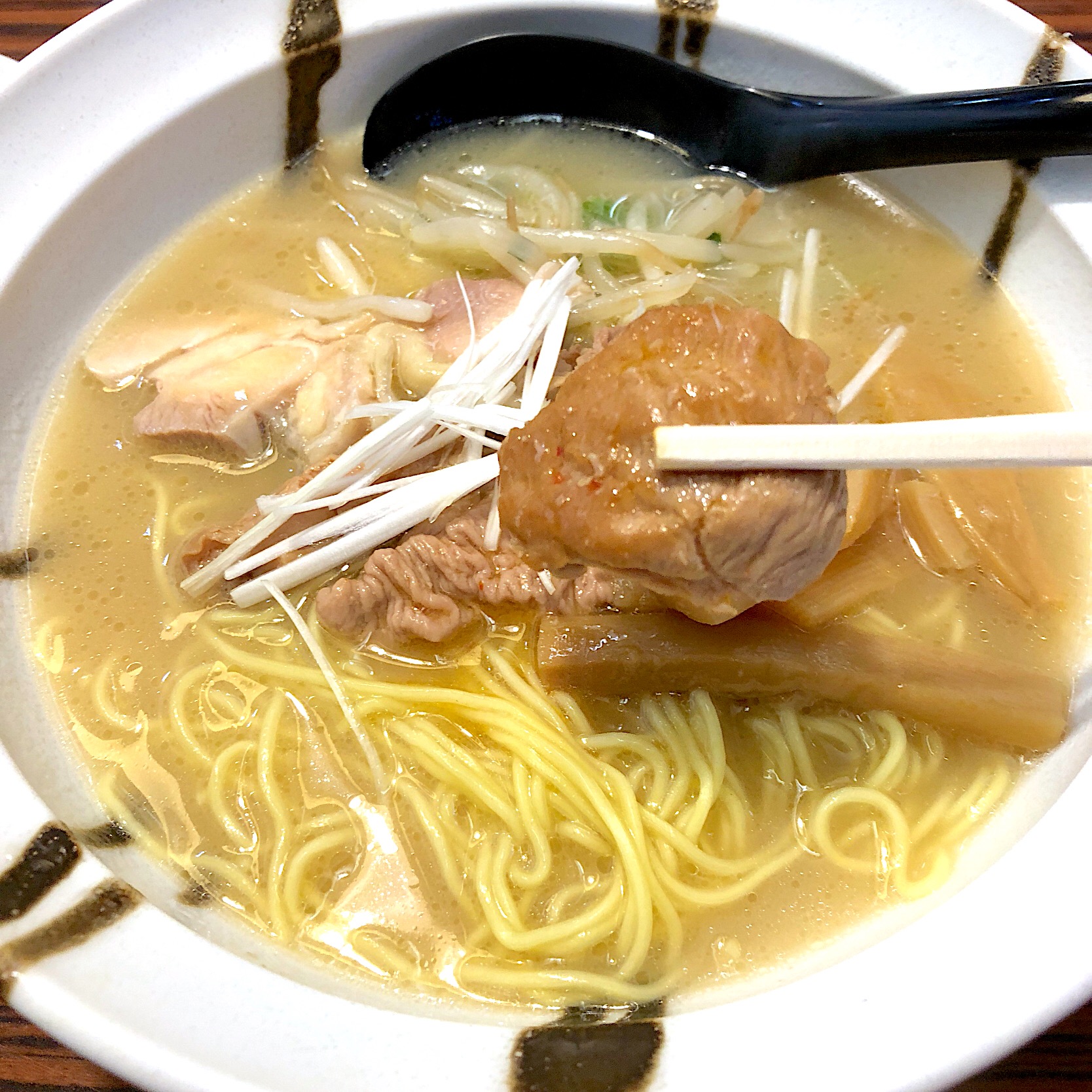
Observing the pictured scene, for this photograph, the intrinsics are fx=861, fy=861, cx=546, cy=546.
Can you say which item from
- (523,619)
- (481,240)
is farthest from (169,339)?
(523,619)

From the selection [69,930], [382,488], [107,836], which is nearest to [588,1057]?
[69,930]

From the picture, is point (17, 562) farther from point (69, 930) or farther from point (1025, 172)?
point (1025, 172)

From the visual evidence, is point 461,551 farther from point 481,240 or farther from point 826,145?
point 826,145

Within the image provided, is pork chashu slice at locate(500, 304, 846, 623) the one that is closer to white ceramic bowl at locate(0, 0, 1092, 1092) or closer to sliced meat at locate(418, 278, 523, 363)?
white ceramic bowl at locate(0, 0, 1092, 1092)

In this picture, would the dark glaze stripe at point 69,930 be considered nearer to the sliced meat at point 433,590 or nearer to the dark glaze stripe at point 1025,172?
the sliced meat at point 433,590

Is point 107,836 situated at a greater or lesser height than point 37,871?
lesser

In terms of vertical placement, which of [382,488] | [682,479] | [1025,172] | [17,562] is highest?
[1025,172]

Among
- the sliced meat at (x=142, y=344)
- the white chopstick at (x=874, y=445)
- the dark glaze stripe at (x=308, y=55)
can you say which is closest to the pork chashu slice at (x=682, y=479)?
the white chopstick at (x=874, y=445)
